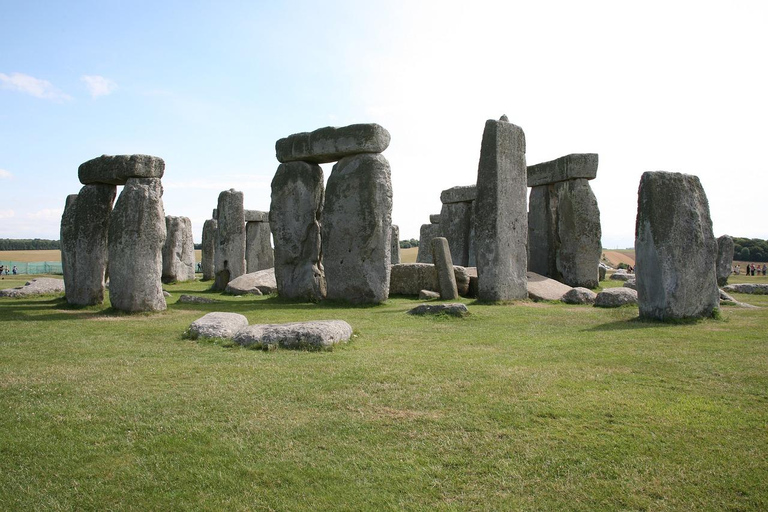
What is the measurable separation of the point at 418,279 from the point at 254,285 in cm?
484

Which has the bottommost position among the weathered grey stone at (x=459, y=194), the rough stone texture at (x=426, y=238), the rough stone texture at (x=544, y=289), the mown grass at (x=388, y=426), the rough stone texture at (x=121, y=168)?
the mown grass at (x=388, y=426)

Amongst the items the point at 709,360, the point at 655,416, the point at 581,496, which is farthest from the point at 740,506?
the point at 709,360

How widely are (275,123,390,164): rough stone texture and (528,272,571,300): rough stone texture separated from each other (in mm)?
4831

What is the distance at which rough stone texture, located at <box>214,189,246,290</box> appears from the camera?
1858cm

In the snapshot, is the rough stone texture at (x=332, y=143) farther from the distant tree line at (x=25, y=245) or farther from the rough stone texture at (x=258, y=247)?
the distant tree line at (x=25, y=245)

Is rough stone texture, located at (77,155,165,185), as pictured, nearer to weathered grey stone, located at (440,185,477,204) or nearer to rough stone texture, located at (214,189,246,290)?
rough stone texture, located at (214,189,246,290)

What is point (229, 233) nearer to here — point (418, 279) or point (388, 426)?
point (418, 279)

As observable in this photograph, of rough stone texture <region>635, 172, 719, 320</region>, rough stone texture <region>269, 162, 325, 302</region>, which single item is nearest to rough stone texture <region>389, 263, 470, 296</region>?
rough stone texture <region>269, 162, 325, 302</region>

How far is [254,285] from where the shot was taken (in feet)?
53.2

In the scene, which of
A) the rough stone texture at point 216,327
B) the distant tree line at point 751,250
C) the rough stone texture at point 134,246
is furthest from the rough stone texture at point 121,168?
the distant tree line at point 751,250

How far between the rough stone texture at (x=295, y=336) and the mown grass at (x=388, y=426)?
0.23m

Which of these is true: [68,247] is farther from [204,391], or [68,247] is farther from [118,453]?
[118,453]

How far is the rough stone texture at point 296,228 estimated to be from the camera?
14.1m

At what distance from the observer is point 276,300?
45.6 ft
